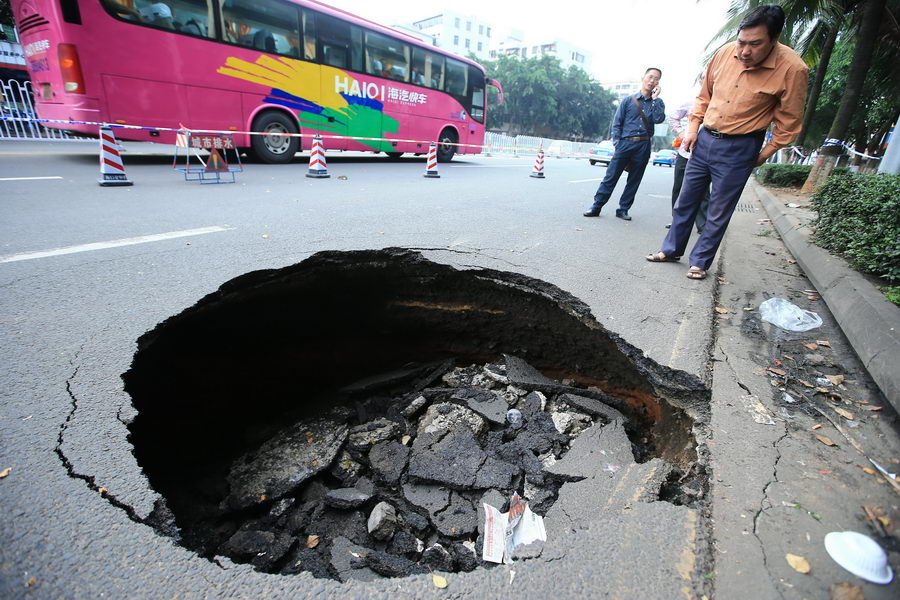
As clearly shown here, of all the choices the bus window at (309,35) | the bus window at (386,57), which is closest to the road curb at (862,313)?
the bus window at (309,35)

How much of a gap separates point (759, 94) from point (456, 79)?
12.0 m

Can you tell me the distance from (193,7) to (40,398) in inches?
357

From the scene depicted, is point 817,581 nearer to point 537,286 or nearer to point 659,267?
point 537,286

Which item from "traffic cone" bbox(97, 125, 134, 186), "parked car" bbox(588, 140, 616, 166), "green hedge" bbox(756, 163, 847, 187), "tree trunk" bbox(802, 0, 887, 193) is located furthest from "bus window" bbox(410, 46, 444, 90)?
"parked car" bbox(588, 140, 616, 166)

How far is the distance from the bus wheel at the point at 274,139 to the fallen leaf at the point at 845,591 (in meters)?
10.8

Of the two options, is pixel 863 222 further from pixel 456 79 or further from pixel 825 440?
pixel 456 79

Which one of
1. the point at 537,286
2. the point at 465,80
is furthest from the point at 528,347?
the point at 465,80

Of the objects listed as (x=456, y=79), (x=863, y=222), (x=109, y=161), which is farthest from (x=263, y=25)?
(x=863, y=222)

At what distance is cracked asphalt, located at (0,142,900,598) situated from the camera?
1176mm

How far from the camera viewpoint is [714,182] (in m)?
3.51

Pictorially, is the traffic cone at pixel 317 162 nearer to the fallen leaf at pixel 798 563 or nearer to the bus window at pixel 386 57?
the bus window at pixel 386 57

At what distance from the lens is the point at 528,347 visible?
345 cm

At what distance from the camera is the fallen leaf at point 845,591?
A: 3.75 ft

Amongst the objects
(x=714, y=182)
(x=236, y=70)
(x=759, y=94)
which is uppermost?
(x=236, y=70)
